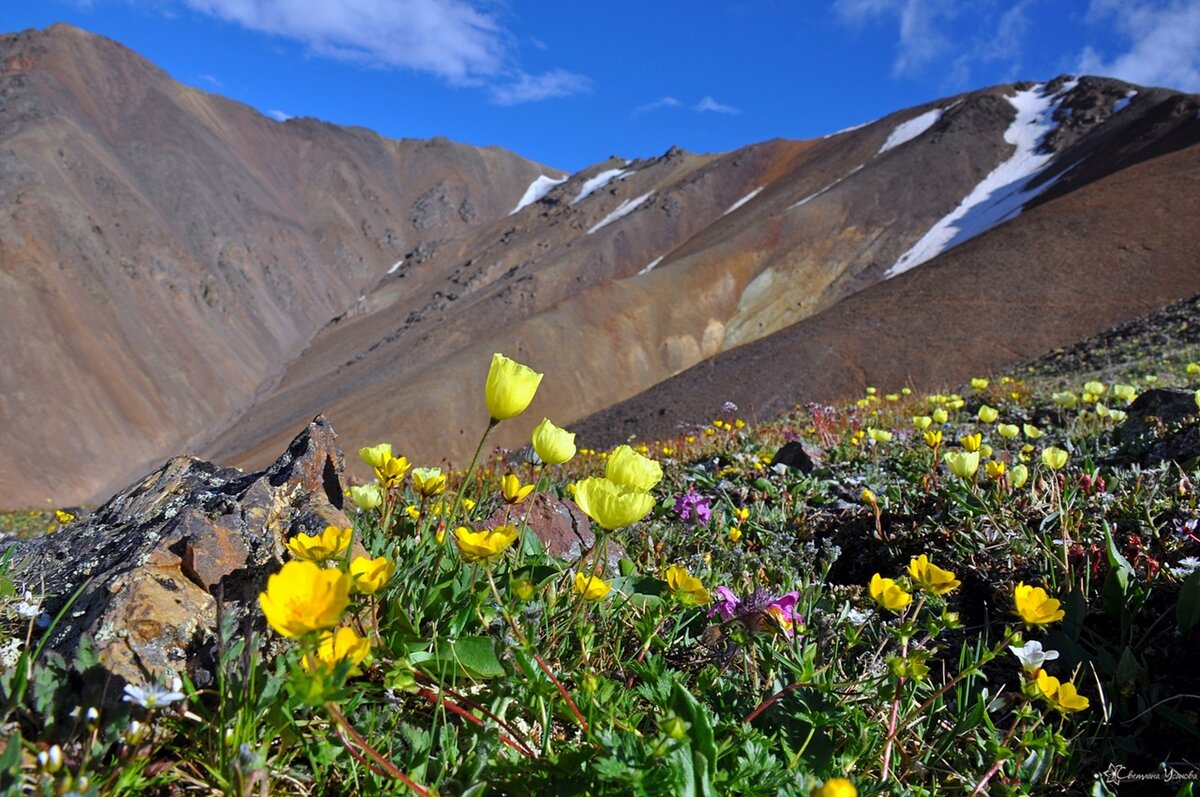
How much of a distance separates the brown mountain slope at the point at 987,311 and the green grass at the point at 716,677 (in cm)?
1801

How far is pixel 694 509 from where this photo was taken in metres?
3.41

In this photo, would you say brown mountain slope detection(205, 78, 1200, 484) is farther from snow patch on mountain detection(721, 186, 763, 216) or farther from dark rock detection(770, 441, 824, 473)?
dark rock detection(770, 441, 824, 473)

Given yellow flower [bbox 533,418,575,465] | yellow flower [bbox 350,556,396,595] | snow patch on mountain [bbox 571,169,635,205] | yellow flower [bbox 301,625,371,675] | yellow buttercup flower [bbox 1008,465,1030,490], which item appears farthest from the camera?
snow patch on mountain [bbox 571,169,635,205]

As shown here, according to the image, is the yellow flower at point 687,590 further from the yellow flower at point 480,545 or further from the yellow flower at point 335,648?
the yellow flower at point 335,648

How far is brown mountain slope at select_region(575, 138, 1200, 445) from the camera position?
2259 centimetres

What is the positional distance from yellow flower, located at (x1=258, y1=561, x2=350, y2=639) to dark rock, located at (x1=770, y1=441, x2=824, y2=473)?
351 cm

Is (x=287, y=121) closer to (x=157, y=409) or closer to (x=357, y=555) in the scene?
(x=157, y=409)

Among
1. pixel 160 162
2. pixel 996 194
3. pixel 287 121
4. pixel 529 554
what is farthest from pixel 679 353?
pixel 287 121

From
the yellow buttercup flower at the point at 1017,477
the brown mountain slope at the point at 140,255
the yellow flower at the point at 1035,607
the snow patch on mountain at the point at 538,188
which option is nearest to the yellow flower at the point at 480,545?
the yellow flower at the point at 1035,607

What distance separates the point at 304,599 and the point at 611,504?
2.14 ft

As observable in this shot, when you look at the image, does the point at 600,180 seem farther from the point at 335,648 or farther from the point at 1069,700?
the point at 335,648

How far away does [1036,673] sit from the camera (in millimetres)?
1670

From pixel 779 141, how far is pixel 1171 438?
5892 centimetres

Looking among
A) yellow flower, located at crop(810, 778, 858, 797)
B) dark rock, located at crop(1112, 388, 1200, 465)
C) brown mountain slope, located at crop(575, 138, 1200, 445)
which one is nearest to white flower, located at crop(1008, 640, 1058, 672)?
yellow flower, located at crop(810, 778, 858, 797)
